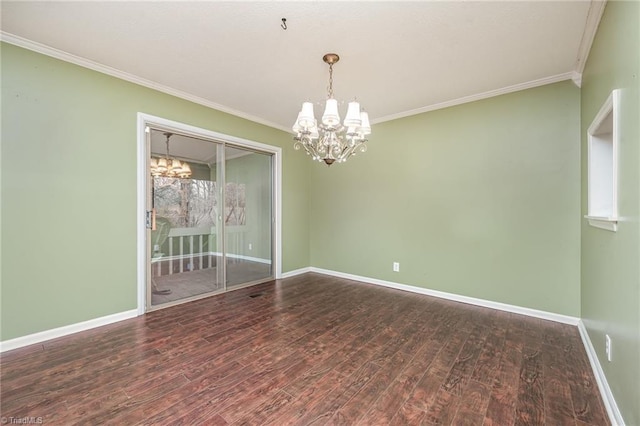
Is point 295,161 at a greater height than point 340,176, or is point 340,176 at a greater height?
point 295,161

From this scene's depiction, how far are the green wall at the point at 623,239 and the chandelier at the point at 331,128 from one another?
1583mm

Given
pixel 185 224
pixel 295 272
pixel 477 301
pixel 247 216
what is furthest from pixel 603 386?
pixel 185 224

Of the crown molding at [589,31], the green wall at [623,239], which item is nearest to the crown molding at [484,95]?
the crown molding at [589,31]

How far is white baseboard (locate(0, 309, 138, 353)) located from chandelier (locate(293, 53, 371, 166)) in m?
2.66

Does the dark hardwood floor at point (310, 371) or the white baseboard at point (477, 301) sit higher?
the white baseboard at point (477, 301)

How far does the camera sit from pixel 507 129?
3127mm

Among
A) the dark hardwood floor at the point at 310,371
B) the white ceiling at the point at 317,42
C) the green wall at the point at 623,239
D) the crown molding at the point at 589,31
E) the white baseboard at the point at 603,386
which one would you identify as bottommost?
the dark hardwood floor at the point at 310,371

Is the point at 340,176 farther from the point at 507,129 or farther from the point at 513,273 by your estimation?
the point at 513,273

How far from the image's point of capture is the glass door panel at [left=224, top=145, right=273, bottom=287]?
3984mm

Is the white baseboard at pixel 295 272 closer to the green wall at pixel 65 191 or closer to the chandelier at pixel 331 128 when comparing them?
the green wall at pixel 65 191

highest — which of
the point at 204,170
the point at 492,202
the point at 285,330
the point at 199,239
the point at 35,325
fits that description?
the point at 204,170

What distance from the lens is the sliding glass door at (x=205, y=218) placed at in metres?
3.28

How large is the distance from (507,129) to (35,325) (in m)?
5.32

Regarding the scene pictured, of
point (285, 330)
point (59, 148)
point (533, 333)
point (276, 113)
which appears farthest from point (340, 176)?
point (59, 148)
